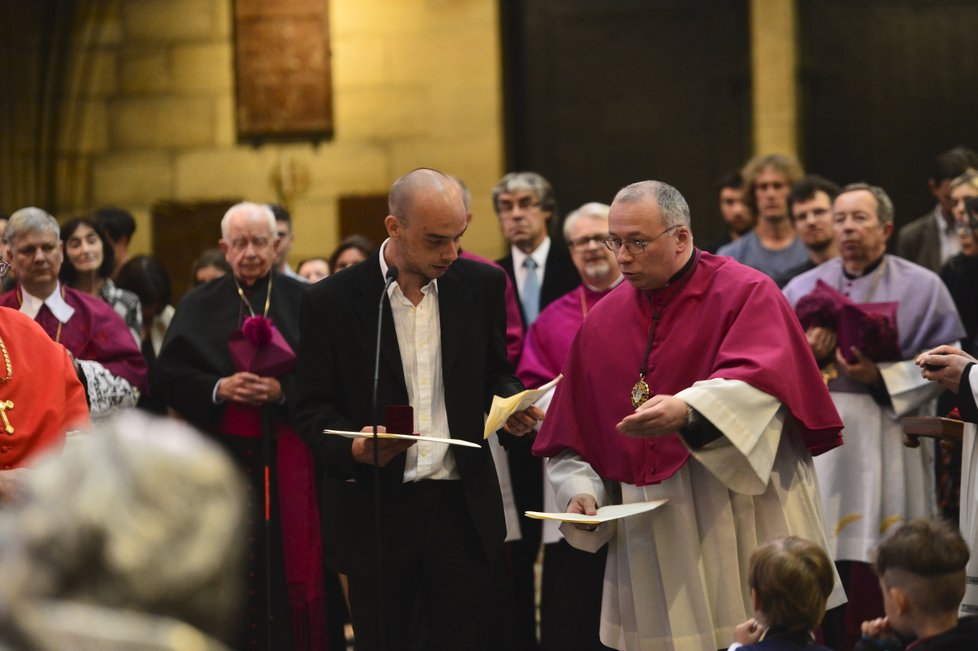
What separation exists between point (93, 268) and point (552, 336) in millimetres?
2337

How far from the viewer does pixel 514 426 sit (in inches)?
187

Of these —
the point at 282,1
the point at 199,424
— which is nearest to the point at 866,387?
the point at 199,424

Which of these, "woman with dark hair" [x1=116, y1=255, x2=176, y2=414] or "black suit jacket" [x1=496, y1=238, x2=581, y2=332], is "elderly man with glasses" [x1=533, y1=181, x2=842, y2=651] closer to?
"black suit jacket" [x1=496, y1=238, x2=581, y2=332]

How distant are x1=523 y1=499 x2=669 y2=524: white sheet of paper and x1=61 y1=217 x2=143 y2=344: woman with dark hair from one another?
3258 mm

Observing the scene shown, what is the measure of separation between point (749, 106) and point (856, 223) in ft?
13.8

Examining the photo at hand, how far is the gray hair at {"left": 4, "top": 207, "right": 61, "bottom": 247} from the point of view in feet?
20.0

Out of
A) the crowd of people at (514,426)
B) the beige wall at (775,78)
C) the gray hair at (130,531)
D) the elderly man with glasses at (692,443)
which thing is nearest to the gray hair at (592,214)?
the crowd of people at (514,426)

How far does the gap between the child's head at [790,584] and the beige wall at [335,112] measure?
21.3 feet

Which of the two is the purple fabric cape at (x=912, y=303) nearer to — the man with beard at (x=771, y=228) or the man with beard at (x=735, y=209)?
the man with beard at (x=771, y=228)

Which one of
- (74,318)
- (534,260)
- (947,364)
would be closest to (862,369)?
(947,364)

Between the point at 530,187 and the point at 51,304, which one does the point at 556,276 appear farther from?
the point at 51,304

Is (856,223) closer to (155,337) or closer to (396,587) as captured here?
(396,587)

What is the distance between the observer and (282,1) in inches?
413

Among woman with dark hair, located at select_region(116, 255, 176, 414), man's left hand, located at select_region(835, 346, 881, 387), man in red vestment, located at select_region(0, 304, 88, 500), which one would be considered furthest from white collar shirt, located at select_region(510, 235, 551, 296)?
man in red vestment, located at select_region(0, 304, 88, 500)
